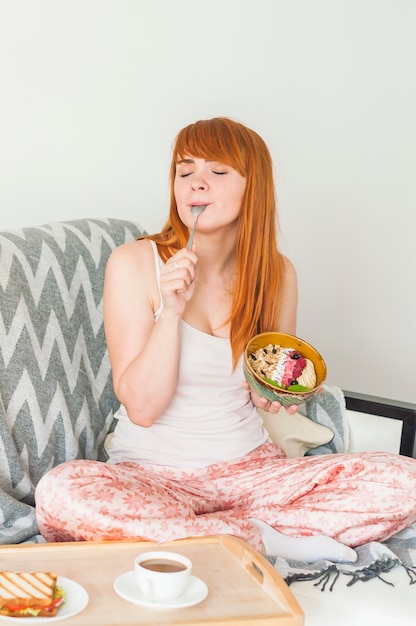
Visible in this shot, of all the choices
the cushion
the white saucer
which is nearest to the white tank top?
the cushion

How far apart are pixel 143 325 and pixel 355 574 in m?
0.65

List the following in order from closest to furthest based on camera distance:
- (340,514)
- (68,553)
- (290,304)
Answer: (68,553)
(340,514)
(290,304)

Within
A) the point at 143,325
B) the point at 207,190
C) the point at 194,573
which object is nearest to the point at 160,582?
the point at 194,573

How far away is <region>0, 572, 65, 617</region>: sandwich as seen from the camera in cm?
119

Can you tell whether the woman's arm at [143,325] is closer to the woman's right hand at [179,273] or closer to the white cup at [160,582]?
the woman's right hand at [179,273]

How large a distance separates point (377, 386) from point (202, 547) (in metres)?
1.92

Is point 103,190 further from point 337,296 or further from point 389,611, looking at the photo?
point 389,611

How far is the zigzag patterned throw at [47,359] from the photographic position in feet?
5.98

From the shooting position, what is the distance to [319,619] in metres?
1.49

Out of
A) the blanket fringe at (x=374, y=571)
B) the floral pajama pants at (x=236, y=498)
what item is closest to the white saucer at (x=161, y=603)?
the floral pajama pants at (x=236, y=498)

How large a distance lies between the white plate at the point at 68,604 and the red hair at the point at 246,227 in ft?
2.60

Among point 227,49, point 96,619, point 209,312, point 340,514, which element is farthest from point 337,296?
point 96,619

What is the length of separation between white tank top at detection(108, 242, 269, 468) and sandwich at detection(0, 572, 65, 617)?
68 cm

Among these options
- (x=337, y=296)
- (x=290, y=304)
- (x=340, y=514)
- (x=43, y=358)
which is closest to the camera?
(x=340, y=514)
